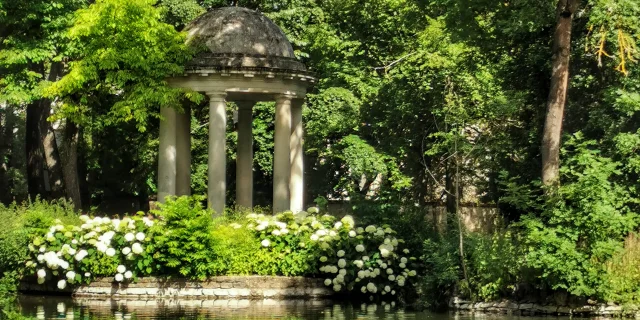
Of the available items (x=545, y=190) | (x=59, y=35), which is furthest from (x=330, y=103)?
(x=545, y=190)

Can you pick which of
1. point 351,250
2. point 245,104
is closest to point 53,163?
point 245,104

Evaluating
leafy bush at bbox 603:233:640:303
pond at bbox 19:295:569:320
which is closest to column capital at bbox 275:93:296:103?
pond at bbox 19:295:569:320

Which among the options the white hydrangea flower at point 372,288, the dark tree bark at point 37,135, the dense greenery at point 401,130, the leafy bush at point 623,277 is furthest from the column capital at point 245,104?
the leafy bush at point 623,277

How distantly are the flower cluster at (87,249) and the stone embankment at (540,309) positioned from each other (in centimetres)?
789

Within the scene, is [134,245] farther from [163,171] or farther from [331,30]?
[331,30]

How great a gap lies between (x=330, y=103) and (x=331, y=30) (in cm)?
351

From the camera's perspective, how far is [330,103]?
43.1m

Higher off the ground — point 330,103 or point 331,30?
point 331,30

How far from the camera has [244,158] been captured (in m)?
38.4

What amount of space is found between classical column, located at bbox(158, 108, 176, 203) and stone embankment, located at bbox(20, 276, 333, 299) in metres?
4.29

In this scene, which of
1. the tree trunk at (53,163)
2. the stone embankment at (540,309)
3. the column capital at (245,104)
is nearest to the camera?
the stone embankment at (540,309)

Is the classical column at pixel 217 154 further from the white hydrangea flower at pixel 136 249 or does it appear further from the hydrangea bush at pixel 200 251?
the white hydrangea flower at pixel 136 249

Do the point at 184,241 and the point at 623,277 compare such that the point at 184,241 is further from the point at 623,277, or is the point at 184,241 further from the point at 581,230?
the point at 623,277

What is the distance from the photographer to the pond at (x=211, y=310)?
26047mm
